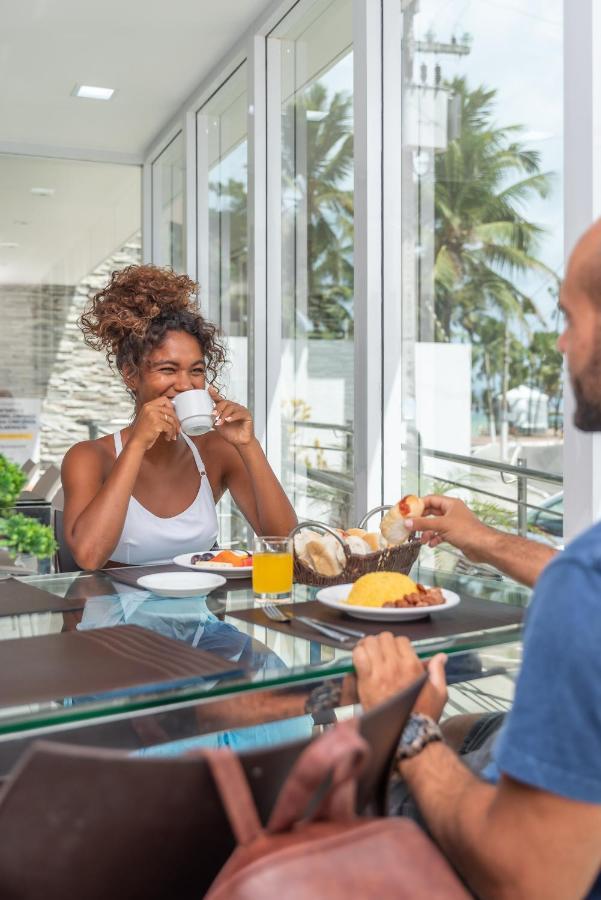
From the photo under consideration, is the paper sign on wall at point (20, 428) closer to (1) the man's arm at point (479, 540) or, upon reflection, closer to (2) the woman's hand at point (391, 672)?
(1) the man's arm at point (479, 540)

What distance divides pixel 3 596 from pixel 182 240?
14.2ft

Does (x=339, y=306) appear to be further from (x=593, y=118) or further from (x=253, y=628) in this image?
(x=253, y=628)

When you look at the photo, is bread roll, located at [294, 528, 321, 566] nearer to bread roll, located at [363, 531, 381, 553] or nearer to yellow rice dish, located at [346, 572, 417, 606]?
bread roll, located at [363, 531, 381, 553]

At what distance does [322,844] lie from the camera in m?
0.77

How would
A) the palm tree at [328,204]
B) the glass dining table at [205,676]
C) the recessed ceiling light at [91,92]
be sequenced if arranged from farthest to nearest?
the recessed ceiling light at [91,92] → the palm tree at [328,204] → the glass dining table at [205,676]

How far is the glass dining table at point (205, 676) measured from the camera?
108cm

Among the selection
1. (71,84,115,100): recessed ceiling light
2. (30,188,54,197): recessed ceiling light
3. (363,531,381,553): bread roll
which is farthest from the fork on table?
(30,188,54,197): recessed ceiling light

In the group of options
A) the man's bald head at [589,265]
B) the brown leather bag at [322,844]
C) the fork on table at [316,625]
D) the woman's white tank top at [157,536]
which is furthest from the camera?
the woman's white tank top at [157,536]

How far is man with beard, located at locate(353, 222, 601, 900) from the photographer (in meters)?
0.82

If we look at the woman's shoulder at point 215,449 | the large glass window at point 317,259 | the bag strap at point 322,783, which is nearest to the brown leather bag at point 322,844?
the bag strap at point 322,783

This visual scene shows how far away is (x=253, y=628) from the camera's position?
1.44 m

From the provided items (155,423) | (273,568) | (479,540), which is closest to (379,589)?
(273,568)

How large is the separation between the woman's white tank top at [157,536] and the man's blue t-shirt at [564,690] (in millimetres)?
1451

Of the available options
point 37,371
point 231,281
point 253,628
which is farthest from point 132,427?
point 37,371
